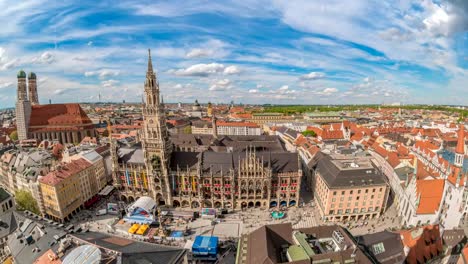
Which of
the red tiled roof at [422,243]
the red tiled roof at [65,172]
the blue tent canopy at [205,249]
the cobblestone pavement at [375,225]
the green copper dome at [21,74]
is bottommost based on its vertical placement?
the cobblestone pavement at [375,225]

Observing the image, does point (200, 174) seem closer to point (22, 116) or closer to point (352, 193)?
point (352, 193)

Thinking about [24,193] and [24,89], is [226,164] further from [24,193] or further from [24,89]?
[24,89]

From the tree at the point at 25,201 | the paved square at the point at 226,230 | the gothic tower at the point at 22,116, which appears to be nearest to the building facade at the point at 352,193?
the paved square at the point at 226,230

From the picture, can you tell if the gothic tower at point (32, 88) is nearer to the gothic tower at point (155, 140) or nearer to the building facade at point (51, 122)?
the building facade at point (51, 122)

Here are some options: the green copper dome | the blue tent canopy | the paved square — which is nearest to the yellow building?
the blue tent canopy

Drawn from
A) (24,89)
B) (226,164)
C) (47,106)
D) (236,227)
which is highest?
(24,89)

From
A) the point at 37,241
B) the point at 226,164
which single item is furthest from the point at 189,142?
the point at 37,241
